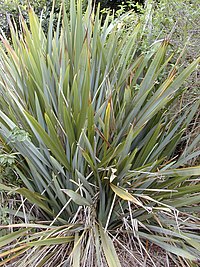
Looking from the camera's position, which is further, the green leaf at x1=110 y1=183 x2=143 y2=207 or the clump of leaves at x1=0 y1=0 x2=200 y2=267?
the clump of leaves at x1=0 y1=0 x2=200 y2=267

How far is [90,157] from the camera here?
194 cm

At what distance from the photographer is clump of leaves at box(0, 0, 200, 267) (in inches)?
73.8

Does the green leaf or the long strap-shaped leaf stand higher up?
the green leaf

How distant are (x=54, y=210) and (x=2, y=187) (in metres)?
0.40

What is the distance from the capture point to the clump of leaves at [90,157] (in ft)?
6.15

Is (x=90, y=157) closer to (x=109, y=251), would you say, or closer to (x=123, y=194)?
(x=123, y=194)

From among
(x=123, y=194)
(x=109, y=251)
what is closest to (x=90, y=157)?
(x=123, y=194)

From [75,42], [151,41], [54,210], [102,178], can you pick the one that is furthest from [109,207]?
[151,41]

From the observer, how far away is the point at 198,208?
2.10 m

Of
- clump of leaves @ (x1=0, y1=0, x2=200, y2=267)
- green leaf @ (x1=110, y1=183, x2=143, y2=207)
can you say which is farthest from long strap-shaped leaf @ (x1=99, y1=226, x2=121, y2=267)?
green leaf @ (x1=110, y1=183, x2=143, y2=207)

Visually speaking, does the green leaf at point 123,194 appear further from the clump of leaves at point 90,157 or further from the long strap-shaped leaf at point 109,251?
the long strap-shaped leaf at point 109,251

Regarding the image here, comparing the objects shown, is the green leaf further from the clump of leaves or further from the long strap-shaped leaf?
the long strap-shaped leaf

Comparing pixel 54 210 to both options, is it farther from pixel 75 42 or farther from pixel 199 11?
pixel 199 11

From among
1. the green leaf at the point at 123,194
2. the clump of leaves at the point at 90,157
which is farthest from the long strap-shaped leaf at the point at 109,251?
the green leaf at the point at 123,194
